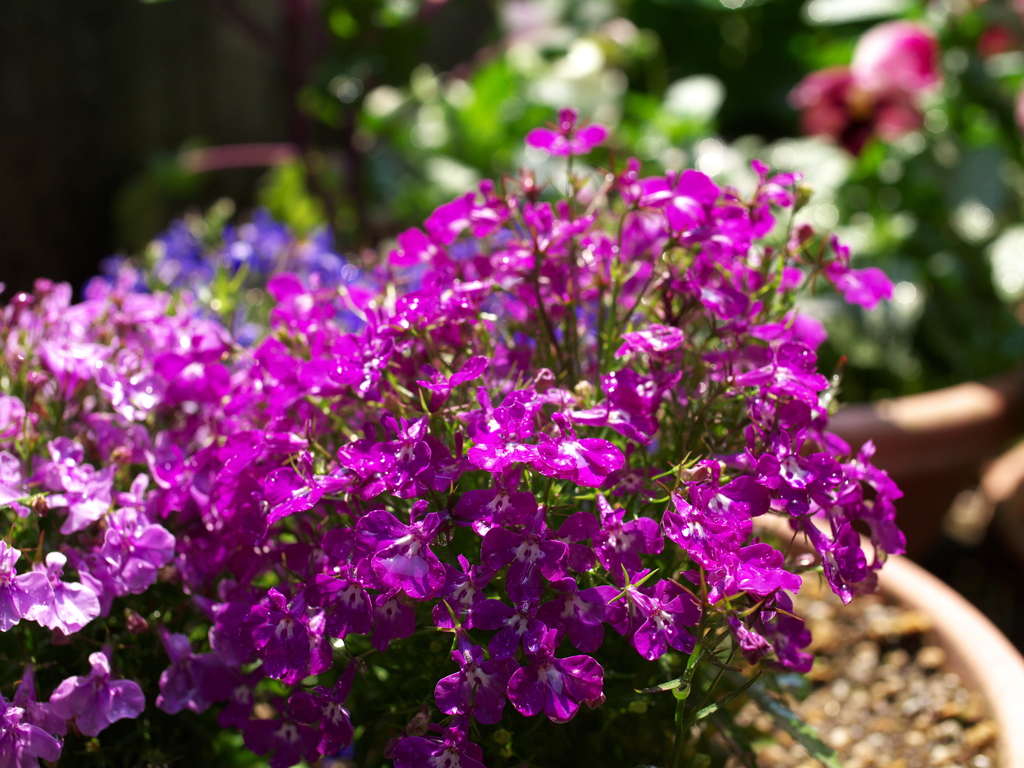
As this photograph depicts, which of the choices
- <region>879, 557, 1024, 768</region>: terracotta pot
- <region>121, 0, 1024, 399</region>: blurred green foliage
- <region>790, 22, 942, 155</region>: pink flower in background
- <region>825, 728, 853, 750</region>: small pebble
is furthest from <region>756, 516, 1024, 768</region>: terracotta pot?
<region>790, 22, 942, 155</region>: pink flower in background

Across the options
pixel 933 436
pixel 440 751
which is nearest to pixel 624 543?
pixel 440 751

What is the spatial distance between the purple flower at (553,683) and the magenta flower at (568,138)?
1.26ft

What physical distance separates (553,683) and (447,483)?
13 centimetres

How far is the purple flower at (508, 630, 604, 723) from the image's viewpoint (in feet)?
1.63

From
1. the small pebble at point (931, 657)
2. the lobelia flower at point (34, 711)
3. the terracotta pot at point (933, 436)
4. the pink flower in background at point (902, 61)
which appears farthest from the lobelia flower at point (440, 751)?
the pink flower in background at point (902, 61)

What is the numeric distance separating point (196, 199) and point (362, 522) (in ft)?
6.37

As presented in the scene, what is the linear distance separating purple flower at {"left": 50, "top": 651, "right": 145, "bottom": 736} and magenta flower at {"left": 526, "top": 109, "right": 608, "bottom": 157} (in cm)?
48

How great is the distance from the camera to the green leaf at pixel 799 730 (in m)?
0.66

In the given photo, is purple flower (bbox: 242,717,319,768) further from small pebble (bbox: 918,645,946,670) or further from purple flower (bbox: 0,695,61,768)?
small pebble (bbox: 918,645,946,670)

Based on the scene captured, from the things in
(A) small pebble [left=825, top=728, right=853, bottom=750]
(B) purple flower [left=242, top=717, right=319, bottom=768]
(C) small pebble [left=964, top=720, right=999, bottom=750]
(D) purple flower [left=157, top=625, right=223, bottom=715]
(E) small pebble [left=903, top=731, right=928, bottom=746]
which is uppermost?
(D) purple flower [left=157, top=625, right=223, bottom=715]

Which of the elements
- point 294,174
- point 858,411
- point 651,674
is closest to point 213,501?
point 651,674

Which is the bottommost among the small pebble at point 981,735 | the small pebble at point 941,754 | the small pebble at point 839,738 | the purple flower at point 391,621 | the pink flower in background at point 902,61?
the small pebble at point 839,738

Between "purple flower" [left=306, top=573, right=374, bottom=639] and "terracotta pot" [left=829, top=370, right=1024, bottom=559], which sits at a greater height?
"purple flower" [left=306, top=573, right=374, bottom=639]

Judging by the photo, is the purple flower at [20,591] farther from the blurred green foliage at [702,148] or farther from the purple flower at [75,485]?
the blurred green foliage at [702,148]
